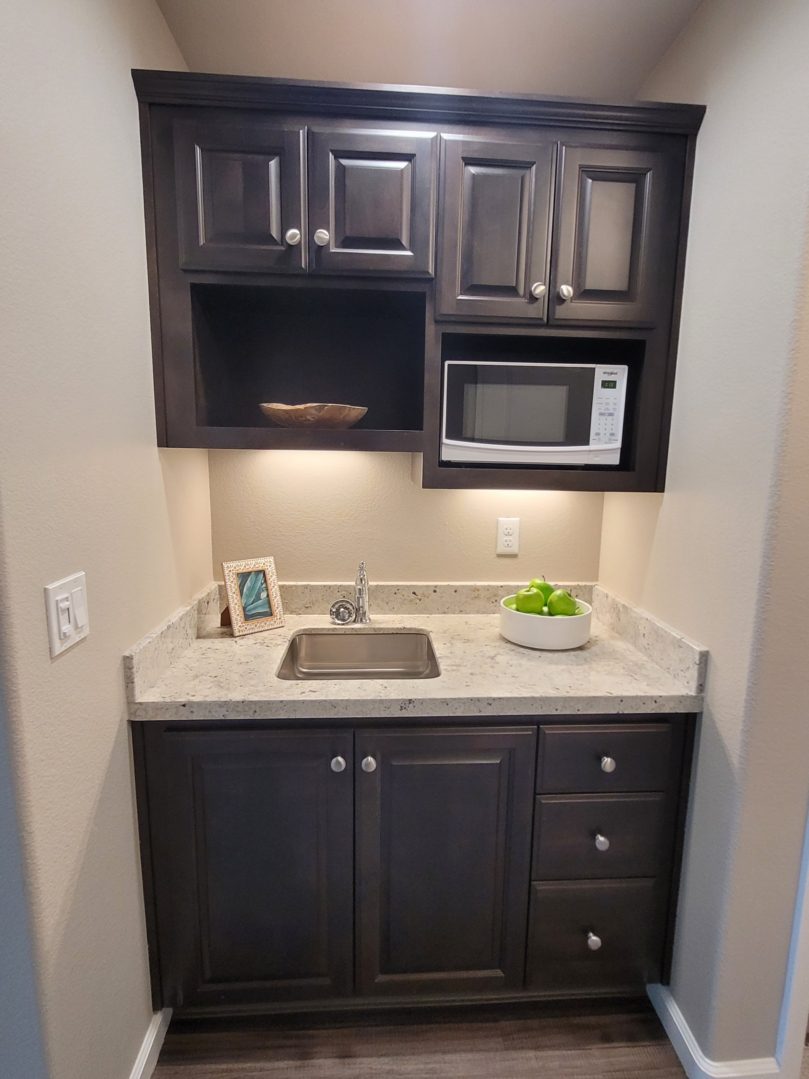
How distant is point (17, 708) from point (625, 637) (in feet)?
5.11

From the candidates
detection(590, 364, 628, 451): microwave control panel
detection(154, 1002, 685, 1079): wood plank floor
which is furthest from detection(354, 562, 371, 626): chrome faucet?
detection(154, 1002, 685, 1079): wood plank floor

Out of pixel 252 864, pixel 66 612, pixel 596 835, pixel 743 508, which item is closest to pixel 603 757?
pixel 596 835

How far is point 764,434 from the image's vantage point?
3.67 ft

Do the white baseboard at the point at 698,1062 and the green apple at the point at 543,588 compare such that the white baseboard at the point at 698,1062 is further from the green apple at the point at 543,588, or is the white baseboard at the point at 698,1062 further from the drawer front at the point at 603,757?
the green apple at the point at 543,588

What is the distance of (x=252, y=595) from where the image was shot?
174 centimetres

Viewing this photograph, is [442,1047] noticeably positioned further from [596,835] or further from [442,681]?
[442,681]

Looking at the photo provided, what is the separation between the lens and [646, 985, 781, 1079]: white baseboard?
128 centimetres

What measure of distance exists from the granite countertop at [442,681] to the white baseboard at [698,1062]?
0.84m

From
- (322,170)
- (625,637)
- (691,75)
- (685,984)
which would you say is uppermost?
(691,75)

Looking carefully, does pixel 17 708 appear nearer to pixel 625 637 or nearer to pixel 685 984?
pixel 625 637

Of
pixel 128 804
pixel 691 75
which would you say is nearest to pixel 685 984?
pixel 128 804

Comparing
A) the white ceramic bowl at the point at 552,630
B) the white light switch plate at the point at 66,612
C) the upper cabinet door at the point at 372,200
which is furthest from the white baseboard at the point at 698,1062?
the upper cabinet door at the point at 372,200

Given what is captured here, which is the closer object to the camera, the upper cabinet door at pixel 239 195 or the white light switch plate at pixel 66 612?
the white light switch plate at pixel 66 612

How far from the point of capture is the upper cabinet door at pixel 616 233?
1384mm
